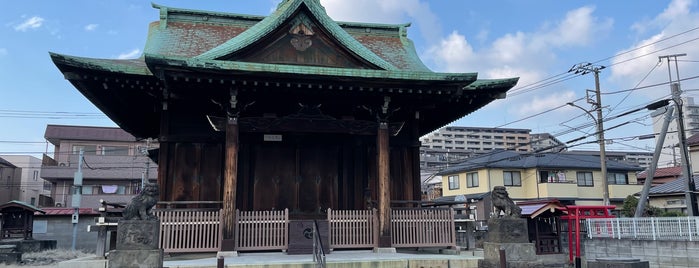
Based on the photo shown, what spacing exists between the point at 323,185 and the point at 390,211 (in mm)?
2632

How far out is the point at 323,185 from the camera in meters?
14.6

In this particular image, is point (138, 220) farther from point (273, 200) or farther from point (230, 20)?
point (230, 20)

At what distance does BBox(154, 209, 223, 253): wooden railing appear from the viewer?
11.6 metres

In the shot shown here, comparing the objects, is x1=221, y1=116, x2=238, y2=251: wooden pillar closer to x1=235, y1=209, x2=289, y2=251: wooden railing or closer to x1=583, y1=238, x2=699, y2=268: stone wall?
x1=235, y1=209, x2=289, y2=251: wooden railing

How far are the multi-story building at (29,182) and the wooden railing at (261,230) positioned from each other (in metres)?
58.0

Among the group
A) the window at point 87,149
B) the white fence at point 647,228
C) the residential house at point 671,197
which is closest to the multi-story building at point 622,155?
the residential house at point 671,197

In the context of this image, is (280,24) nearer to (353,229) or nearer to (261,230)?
(261,230)

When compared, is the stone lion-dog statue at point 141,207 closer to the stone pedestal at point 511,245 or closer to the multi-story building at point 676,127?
the stone pedestal at point 511,245

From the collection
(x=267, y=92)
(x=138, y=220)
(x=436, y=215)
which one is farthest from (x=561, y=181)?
(x=138, y=220)

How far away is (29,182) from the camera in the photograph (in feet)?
209

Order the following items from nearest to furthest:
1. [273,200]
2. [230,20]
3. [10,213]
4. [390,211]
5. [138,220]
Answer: [138,220] < [390,211] < [273,200] < [230,20] < [10,213]

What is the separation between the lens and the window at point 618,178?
164 feet

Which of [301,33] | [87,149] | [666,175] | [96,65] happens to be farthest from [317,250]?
[666,175]

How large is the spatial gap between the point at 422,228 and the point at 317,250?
316 cm
